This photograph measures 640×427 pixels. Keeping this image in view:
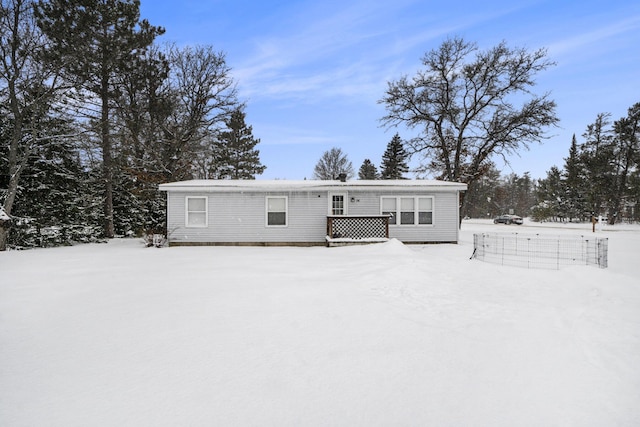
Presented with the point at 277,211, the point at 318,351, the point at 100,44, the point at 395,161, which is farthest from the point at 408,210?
the point at 395,161

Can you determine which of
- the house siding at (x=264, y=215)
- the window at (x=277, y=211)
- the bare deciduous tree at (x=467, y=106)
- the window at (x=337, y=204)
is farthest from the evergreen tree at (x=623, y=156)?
the window at (x=277, y=211)

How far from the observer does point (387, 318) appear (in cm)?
488

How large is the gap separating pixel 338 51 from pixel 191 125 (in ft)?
32.5

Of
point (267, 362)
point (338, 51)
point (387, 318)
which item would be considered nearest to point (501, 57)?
point (338, 51)

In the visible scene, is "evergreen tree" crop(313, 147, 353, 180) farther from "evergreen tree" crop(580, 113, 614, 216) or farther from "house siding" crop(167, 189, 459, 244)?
"house siding" crop(167, 189, 459, 244)

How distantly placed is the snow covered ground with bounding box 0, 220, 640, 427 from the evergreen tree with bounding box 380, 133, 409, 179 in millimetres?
34643

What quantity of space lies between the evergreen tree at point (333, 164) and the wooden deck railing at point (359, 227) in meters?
27.9

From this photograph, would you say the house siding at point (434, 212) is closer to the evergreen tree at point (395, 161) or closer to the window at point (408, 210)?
the window at point (408, 210)

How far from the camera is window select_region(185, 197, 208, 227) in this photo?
1437 cm

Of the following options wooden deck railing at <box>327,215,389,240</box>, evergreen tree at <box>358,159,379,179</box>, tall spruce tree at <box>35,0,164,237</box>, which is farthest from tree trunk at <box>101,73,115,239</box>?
evergreen tree at <box>358,159,379,179</box>

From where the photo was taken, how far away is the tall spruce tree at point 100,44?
13.9 metres

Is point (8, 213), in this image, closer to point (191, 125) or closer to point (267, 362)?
point (191, 125)

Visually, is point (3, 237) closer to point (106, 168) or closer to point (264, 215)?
point (106, 168)

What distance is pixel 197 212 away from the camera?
14406mm
